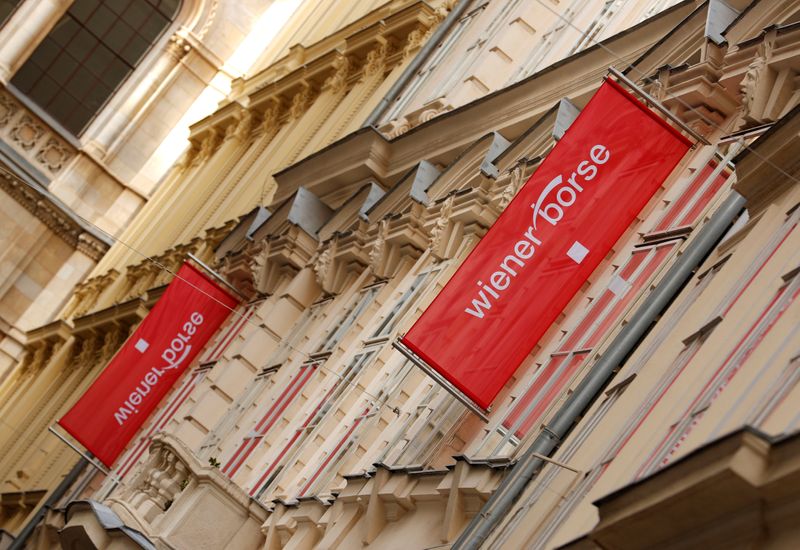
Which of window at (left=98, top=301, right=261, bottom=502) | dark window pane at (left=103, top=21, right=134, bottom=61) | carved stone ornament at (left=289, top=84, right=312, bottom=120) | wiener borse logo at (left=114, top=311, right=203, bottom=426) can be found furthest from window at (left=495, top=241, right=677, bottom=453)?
dark window pane at (left=103, top=21, right=134, bottom=61)

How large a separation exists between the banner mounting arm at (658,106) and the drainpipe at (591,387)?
1.44 meters

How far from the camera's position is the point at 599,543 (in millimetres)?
7598

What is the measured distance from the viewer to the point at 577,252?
1328 cm

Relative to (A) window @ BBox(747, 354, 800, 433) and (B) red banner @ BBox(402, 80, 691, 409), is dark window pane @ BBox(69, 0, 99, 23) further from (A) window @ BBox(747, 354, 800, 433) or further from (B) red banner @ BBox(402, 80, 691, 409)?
(A) window @ BBox(747, 354, 800, 433)

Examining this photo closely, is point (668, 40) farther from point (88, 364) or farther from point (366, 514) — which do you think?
point (88, 364)

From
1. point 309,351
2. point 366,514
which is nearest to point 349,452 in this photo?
point 366,514

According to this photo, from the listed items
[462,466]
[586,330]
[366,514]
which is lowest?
[366,514]

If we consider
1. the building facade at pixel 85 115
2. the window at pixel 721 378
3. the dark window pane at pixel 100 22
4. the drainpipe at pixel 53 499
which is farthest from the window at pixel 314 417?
the dark window pane at pixel 100 22

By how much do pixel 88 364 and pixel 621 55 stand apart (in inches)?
788

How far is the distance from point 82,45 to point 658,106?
1426 inches

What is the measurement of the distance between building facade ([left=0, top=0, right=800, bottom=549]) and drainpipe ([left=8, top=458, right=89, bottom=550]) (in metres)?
0.20

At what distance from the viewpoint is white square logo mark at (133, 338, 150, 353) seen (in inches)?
922

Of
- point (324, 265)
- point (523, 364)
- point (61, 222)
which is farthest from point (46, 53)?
point (523, 364)

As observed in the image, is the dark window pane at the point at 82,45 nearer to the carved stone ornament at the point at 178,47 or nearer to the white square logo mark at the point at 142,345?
the carved stone ornament at the point at 178,47
